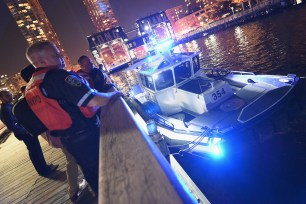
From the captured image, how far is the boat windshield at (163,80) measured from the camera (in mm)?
9375

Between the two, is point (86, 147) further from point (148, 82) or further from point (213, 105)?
point (148, 82)

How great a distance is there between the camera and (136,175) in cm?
79

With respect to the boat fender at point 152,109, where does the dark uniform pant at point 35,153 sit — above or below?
above

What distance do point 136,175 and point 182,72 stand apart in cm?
904

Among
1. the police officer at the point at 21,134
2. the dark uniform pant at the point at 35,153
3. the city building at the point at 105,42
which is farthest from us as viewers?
the city building at the point at 105,42

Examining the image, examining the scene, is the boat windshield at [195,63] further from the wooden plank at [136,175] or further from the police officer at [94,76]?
the wooden plank at [136,175]

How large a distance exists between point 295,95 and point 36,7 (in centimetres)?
16684

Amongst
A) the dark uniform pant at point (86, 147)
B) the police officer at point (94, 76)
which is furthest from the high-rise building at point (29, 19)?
the dark uniform pant at point (86, 147)

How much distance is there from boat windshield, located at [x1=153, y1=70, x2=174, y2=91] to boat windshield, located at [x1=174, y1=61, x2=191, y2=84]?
26cm

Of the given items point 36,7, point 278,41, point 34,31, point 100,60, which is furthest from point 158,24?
point 36,7

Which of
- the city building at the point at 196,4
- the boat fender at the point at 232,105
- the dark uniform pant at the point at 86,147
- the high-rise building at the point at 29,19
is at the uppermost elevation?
the high-rise building at the point at 29,19

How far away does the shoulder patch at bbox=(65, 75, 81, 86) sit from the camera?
2107 mm

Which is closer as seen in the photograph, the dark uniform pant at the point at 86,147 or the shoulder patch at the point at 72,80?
the shoulder patch at the point at 72,80

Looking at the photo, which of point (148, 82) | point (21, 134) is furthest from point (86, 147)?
point (148, 82)
